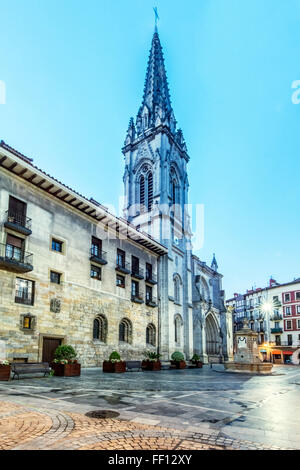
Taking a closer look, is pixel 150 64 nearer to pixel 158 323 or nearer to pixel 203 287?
pixel 203 287

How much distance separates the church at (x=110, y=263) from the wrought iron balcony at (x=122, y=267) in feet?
0.33

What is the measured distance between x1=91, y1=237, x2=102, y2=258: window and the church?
80mm

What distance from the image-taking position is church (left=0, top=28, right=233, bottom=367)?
17922 mm

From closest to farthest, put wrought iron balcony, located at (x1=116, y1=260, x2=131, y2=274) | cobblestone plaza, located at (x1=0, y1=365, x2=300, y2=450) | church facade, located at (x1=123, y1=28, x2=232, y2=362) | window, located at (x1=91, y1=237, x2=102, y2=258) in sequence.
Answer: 1. cobblestone plaza, located at (x1=0, y1=365, x2=300, y2=450)
2. window, located at (x1=91, y1=237, x2=102, y2=258)
3. wrought iron balcony, located at (x1=116, y1=260, x2=131, y2=274)
4. church facade, located at (x1=123, y1=28, x2=232, y2=362)

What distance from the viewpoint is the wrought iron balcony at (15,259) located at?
16.4 metres

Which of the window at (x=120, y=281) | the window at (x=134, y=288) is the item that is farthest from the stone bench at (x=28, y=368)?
the window at (x=134, y=288)

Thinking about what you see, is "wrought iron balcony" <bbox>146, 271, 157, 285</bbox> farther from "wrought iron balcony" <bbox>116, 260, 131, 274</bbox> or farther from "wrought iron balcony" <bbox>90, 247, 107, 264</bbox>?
"wrought iron balcony" <bbox>90, 247, 107, 264</bbox>

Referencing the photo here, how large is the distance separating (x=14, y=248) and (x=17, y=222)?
1571 millimetres

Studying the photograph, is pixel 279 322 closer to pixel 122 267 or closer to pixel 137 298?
pixel 137 298

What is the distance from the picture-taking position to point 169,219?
3628 centimetres

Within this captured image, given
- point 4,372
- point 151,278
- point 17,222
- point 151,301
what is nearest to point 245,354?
point 151,301

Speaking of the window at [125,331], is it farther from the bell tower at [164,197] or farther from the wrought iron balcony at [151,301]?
the bell tower at [164,197]

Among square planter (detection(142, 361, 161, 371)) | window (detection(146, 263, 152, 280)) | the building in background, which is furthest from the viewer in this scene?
the building in background

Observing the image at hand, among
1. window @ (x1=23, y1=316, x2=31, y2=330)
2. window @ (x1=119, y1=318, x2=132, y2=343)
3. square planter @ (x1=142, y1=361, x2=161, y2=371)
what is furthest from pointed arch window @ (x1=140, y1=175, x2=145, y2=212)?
window @ (x1=23, y1=316, x2=31, y2=330)
